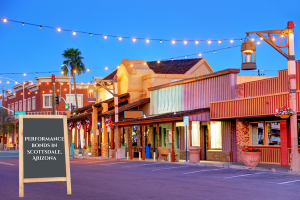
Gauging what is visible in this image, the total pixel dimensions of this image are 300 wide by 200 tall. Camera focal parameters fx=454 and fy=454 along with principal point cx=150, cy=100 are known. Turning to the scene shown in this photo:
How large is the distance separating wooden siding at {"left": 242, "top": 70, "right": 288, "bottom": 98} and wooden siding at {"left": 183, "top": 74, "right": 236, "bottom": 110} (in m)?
1.45

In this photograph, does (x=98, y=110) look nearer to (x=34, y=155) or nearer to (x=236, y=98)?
(x=236, y=98)

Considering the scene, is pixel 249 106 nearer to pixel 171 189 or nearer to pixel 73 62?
pixel 171 189

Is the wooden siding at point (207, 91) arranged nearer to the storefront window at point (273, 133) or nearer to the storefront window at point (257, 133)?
the storefront window at point (257, 133)

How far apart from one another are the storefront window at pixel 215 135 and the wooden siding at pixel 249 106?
2227 millimetres

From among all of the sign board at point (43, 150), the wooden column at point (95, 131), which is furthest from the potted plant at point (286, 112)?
the wooden column at point (95, 131)

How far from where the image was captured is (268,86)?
25.7 m

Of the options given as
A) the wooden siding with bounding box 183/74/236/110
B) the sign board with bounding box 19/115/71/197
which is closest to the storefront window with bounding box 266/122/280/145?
the wooden siding with bounding box 183/74/236/110

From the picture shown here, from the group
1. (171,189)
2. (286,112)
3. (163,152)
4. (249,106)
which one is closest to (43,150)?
(171,189)

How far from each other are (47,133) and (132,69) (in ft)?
106

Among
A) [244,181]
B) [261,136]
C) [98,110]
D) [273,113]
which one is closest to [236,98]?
[261,136]

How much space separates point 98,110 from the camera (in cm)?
4381

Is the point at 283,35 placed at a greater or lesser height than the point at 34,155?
greater

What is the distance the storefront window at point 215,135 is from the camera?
3031 centimetres

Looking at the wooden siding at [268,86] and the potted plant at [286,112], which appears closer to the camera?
the potted plant at [286,112]
